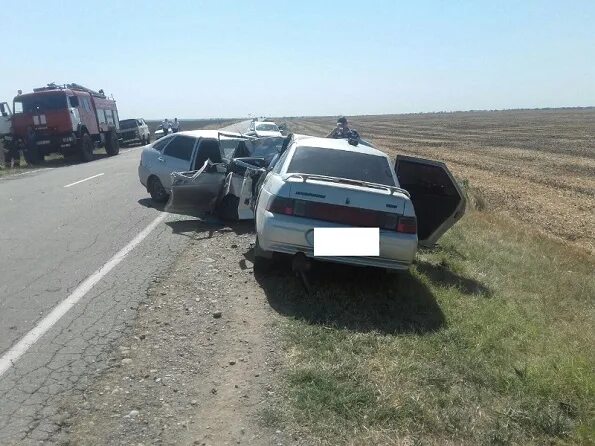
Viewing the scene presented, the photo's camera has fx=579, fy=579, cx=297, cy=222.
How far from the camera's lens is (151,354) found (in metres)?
4.34

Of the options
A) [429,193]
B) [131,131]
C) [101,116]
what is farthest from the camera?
[131,131]

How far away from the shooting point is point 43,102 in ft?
74.6

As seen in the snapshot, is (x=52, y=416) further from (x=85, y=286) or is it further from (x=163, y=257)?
(x=163, y=257)

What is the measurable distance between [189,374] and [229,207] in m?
5.57

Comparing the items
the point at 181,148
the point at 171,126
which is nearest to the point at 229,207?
the point at 181,148

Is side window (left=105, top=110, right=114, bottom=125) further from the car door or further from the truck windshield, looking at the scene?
the car door

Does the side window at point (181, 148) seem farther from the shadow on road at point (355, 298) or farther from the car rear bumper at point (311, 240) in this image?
the car rear bumper at point (311, 240)

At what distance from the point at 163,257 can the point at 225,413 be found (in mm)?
4042

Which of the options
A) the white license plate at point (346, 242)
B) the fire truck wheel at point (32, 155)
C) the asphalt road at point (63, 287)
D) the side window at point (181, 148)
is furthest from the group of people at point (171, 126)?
the white license plate at point (346, 242)

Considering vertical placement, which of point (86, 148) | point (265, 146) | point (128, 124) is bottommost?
point (128, 124)

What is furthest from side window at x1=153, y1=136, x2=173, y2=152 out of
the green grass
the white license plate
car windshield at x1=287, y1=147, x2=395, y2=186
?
the white license plate

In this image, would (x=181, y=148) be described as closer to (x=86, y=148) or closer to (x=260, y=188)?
(x=260, y=188)

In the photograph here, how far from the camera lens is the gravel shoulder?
10.9 ft

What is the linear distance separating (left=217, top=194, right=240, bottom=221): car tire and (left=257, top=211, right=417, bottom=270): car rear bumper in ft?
12.3
